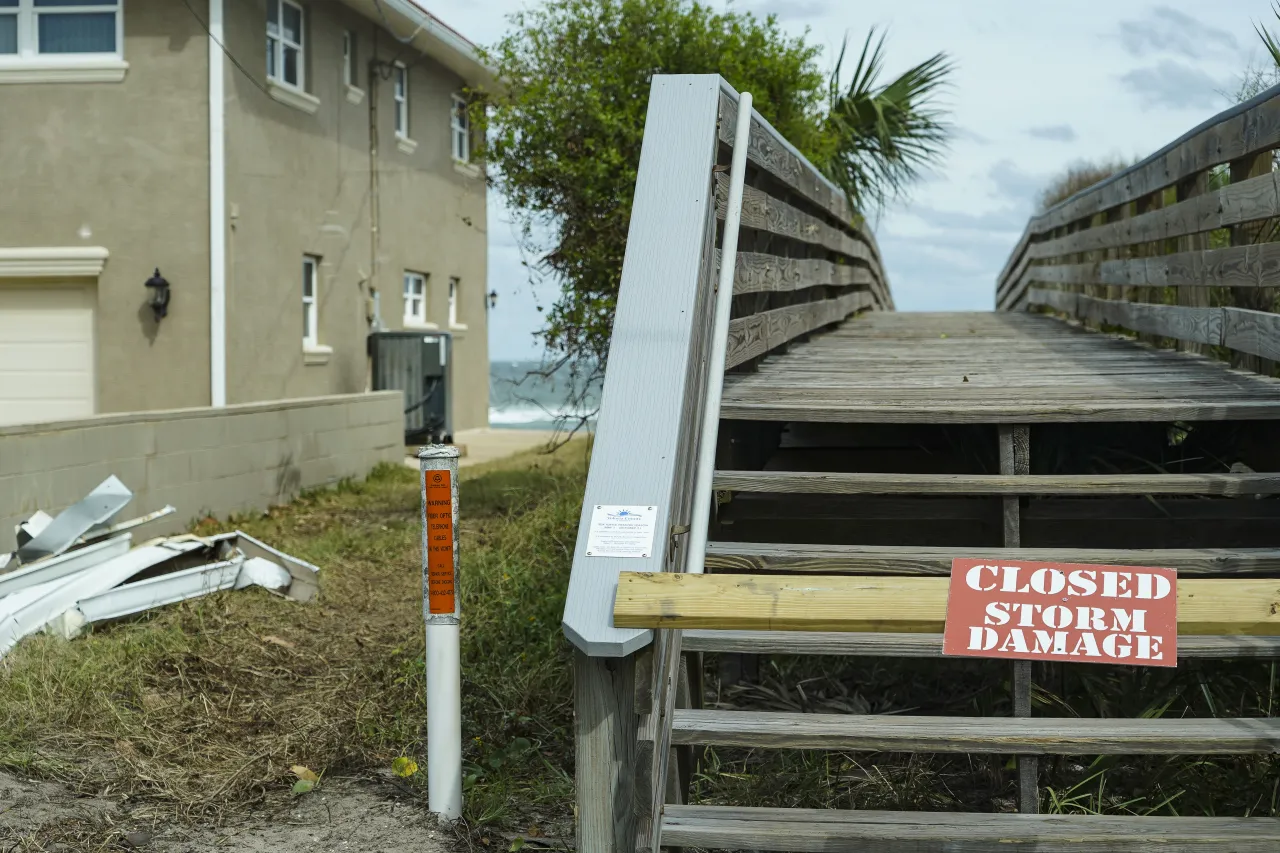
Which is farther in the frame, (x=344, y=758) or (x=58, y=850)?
(x=344, y=758)

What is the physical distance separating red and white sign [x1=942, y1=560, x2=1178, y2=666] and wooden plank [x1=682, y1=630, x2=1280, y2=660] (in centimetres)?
110

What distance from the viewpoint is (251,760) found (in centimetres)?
461

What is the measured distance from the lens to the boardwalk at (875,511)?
3049 millimetres

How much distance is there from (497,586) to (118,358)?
26.8 ft

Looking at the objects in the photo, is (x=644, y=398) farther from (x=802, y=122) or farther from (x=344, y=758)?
(x=802, y=122)

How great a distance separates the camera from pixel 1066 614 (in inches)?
96.0

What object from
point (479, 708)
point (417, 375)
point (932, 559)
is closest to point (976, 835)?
point (932, 559)

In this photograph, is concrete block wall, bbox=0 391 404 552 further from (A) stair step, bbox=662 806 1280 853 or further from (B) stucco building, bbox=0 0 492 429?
(A) stair step, bbox=662 806 1280 853

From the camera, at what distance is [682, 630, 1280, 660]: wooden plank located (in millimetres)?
3574

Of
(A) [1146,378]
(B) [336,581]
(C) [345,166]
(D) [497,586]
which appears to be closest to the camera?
(A) [1146,378]

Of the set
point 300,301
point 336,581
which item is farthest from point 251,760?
point 300,301

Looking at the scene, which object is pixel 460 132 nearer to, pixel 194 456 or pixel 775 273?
pixel 194 456

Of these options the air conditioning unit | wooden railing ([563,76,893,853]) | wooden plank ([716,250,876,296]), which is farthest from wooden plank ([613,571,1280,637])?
the air conditioning unit

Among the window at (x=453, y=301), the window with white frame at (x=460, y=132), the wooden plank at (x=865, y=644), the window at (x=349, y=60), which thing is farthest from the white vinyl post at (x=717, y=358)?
the window at (x=453, y=301)
